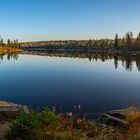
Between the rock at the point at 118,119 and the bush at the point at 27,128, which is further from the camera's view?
the rock at the point at 118,119

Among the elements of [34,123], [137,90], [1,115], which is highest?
[34,123]

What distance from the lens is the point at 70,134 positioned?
25.0ft

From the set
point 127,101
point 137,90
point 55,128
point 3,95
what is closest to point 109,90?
point 137,90

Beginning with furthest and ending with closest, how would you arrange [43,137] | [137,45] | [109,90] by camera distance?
[137,45], [109,90], [43,137]

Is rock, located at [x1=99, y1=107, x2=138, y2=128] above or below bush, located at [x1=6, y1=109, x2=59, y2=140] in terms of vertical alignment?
below

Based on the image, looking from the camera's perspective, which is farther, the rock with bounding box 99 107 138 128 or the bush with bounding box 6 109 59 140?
the rock with bounding box 99 107 138 128

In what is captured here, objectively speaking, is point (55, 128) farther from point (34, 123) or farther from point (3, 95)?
point (3, 95)

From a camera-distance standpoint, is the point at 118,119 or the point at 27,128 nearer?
the point at 27,128

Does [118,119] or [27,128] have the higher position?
[27,128]

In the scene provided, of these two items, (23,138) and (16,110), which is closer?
(23,138)

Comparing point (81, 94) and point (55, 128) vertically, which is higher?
point (55, 128)

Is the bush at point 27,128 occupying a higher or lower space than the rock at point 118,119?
higher

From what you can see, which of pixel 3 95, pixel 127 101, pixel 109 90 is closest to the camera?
pixel 127 101

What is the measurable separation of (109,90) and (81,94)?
368cm
